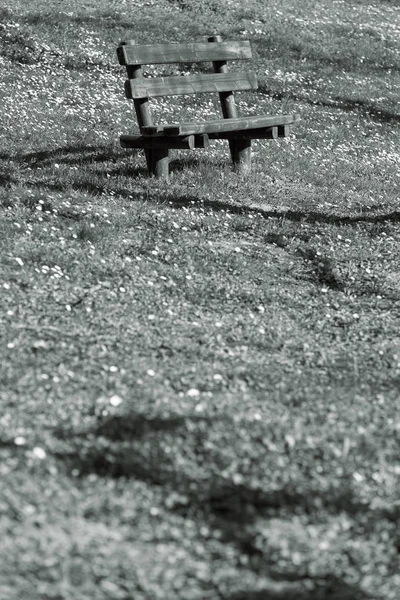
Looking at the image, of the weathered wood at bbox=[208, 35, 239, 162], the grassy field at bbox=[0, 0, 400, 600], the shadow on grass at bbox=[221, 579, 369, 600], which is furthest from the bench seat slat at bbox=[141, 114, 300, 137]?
the shadow on grass at bbox=[221, 579, 369, 600]

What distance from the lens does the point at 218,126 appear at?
12570mm

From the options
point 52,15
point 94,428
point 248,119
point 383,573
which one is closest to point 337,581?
point 383,573

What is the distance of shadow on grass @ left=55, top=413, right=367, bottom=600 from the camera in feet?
15.2

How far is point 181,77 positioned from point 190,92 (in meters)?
0.26

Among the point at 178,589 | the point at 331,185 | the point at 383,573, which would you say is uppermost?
the point at 178,589

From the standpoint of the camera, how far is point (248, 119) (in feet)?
43.1

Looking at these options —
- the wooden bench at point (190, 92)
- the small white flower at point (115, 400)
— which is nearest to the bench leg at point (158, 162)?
the wooden bench at point (190, 92)

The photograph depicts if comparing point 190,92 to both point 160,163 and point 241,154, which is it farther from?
point 160,163

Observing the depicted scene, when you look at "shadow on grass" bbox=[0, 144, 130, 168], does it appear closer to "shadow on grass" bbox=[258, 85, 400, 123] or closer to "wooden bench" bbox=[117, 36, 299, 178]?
"wooden bench" bbox=[117, 36, 299, 178]

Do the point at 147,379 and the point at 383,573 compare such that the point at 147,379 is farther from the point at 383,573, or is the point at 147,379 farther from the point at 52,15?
the point at 52,15

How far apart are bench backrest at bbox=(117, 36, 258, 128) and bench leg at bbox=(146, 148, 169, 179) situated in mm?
453

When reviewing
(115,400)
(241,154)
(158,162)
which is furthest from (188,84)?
(115,400)

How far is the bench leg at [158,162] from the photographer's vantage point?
12748 mm

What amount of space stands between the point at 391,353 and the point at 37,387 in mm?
3414
